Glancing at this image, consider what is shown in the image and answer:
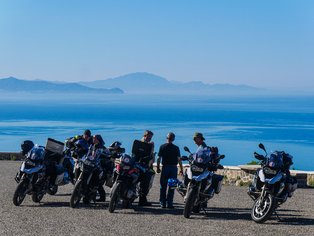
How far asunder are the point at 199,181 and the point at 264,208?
1.44m

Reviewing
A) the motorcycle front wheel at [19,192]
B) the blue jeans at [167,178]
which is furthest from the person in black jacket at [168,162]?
the motorcycle front wheel at [19,192]

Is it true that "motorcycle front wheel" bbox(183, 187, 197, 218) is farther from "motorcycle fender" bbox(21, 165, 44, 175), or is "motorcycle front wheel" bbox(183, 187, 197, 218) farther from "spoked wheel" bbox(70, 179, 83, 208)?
"motorcycle fender" bbox(21, 165, 44, 175)

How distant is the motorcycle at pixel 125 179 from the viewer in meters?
14.1

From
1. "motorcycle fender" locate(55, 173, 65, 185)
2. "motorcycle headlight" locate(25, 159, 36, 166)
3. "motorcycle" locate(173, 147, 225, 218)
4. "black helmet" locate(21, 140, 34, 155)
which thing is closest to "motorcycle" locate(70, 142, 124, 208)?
"motorcycle fender" locate(55, 173, 65, 185)

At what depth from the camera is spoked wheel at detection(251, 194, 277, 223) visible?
12605mm

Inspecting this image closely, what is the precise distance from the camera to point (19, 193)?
14.8 metres

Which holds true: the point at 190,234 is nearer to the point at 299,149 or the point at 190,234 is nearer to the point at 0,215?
the point at 0,215

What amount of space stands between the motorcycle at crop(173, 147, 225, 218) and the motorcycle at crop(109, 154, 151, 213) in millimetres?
1062

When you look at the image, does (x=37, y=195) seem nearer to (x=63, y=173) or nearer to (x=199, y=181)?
(x=63, y=173)

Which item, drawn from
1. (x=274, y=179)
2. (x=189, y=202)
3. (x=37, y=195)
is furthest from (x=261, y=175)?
(x=37, y=195)

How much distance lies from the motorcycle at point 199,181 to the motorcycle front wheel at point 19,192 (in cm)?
337

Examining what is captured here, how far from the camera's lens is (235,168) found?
23766 millimetres

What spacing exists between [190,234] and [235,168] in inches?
492

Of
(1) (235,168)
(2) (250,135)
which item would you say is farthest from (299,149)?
(1) (235,168)
